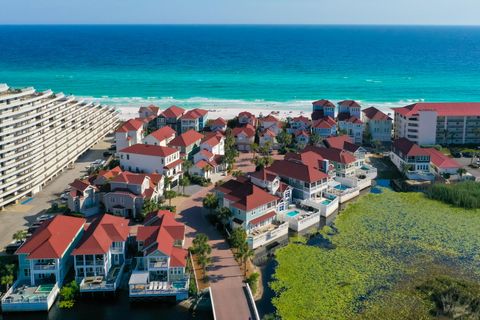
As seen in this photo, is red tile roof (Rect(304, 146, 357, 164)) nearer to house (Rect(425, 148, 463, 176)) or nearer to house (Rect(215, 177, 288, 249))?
house (Rect(425, 148, 463, 176))

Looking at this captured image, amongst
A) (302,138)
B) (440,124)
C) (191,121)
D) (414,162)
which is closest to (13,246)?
(191,121)

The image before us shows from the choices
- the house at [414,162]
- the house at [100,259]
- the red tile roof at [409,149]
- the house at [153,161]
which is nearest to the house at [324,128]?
the red tile roof at [409,149]

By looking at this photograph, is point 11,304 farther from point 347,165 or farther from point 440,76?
point 440,76

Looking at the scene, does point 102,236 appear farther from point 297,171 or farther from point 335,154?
point 335,154

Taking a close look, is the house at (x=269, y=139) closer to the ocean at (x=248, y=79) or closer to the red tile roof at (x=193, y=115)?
the red tile roof at (x=193, y=115)

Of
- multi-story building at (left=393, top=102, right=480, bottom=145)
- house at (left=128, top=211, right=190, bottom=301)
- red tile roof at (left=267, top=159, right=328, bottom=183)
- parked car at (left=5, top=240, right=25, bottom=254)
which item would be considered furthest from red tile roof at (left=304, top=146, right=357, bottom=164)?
parked car at (left=5, top=240, right=25, bottom=254)

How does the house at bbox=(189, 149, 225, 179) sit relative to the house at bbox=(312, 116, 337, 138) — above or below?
below
